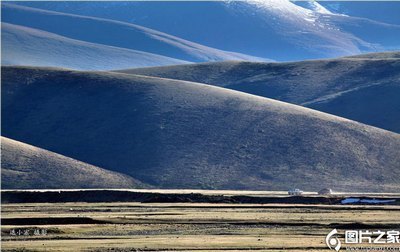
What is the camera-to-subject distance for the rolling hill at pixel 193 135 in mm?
121500

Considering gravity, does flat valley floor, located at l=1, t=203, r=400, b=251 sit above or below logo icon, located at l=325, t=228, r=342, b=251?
below

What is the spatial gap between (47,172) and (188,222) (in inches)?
2285

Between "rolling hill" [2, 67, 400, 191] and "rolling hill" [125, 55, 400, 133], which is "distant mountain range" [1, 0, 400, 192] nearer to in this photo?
"rolling hill" [2, 67, 400, 191]

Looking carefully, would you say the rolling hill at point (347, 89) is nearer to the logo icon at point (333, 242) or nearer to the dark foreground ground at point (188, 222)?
the dark foreground ground at point (188, 222)

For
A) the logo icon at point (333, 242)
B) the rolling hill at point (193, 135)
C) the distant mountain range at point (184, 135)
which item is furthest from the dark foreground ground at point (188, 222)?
the rolling hill at point (193, 135)

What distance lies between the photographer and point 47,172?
384ft

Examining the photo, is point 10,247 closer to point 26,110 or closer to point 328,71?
point 26,110

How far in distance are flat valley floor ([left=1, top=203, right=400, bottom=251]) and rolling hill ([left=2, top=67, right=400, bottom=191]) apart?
43.2 m

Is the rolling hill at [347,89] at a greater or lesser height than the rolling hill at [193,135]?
greater

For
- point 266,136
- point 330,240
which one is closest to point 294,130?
point 266,136

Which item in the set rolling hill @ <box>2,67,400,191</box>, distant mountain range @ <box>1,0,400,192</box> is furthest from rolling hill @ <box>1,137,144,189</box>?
rolling hill @ <box>2,67,400,191</box>

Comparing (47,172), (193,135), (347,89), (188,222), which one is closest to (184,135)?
(193,135)

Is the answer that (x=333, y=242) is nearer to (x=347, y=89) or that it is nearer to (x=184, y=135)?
(x=184, y=135)

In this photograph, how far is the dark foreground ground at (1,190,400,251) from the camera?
47094 mm
